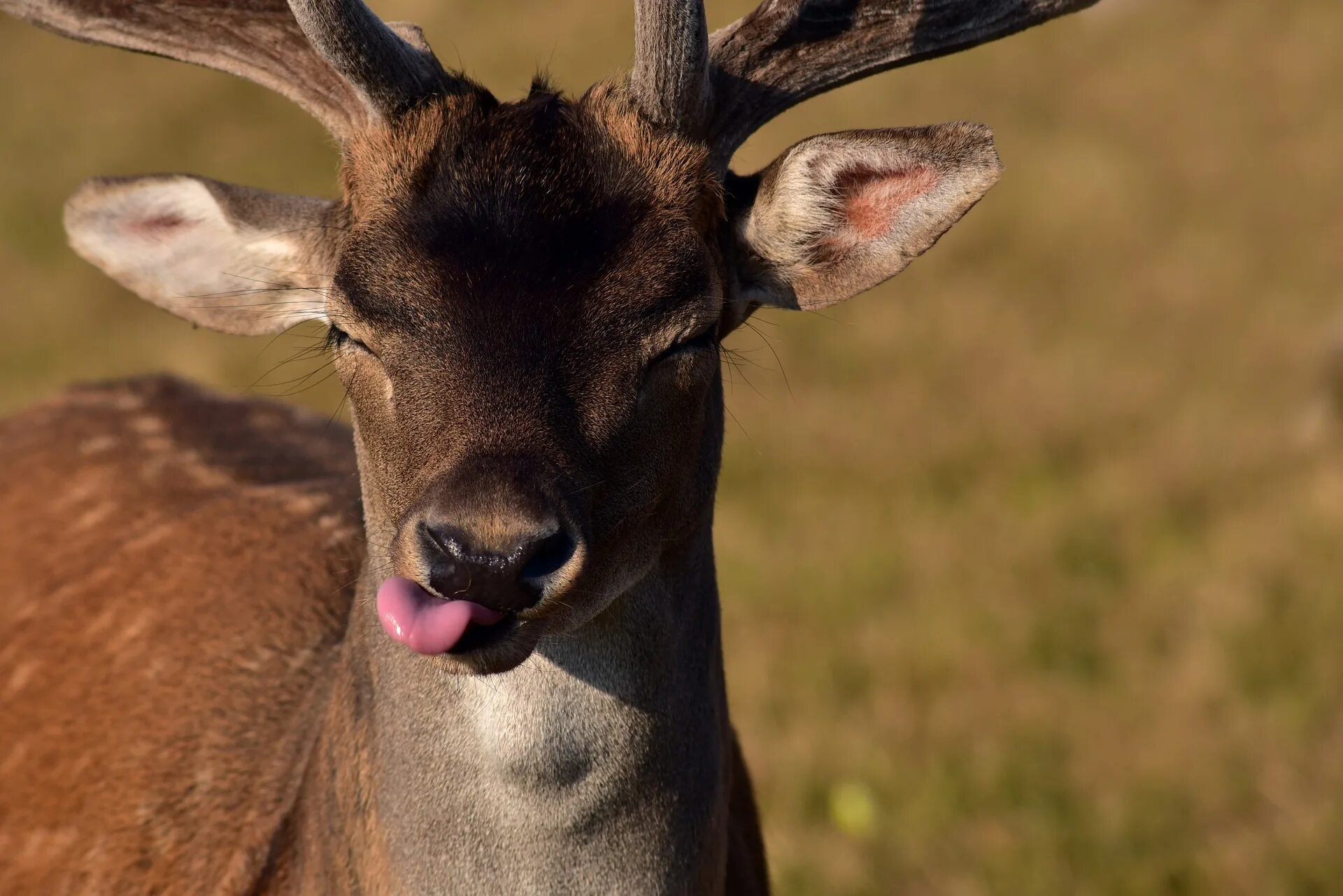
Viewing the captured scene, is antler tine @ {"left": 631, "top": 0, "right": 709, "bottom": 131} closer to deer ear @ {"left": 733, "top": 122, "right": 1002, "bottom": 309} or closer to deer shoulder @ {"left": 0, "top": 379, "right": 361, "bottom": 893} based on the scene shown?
deer ear @ {"left": 733, "top": 122, "right": 1002, "bottom": 309}

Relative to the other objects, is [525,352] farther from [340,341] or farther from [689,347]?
[340,341]

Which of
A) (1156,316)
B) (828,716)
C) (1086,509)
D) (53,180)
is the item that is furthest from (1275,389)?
(53,180)

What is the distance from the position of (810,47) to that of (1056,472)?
4.89 metres

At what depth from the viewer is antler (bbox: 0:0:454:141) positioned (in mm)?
2980

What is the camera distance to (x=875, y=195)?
331 centimetres

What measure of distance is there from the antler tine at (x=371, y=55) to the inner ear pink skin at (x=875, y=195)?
789 mm

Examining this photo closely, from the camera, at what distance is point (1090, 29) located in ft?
45.9

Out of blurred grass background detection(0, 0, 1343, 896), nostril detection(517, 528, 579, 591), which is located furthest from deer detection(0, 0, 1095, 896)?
blurred grass background detection(0, 0, 1343, 896)

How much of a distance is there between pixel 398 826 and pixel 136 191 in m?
1.46

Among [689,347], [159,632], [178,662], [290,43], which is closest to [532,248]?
[689,347]

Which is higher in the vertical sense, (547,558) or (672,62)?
(672,62)

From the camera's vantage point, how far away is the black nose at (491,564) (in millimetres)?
2527

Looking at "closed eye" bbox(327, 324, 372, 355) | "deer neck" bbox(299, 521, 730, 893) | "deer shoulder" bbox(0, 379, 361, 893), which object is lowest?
"deer shoulder" bbox(0, 379, 361, 893)

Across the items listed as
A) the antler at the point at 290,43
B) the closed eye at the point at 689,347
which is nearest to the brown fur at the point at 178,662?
the closed eye at the point at 689,347
